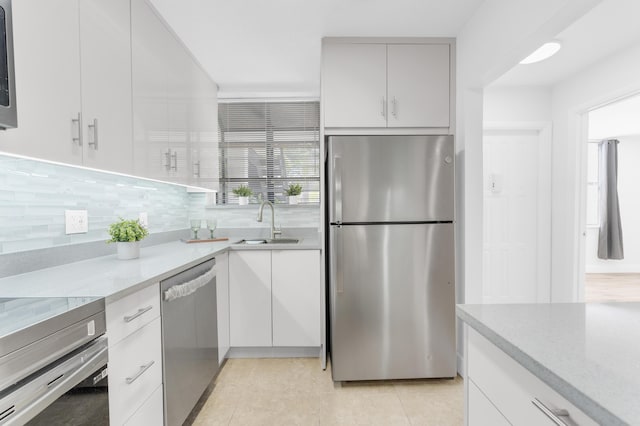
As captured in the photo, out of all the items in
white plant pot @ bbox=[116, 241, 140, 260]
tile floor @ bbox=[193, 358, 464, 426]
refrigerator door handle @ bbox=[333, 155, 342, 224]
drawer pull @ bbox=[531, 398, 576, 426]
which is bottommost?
tile floor @ bbox=[193, 358, 464, 426]

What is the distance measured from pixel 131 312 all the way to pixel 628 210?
25.9 ft

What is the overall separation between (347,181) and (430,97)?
36.4 inches

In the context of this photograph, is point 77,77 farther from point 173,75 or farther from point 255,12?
point 255,12

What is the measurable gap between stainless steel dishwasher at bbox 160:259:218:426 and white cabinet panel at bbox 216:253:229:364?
0.47 ft

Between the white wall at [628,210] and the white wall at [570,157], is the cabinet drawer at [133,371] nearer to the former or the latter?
the white wall at [570,157]

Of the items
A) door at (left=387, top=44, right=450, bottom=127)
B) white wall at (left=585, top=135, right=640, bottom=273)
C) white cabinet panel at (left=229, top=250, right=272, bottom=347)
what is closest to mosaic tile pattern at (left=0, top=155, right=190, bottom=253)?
white cabinet panel at (left=229, top=250, right=272, bottom=347)

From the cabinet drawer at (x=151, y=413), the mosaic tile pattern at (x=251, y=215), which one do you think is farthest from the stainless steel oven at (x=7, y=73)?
the mosaic tile pattern at (x=251, y=215)

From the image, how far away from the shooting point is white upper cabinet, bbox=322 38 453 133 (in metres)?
2.42

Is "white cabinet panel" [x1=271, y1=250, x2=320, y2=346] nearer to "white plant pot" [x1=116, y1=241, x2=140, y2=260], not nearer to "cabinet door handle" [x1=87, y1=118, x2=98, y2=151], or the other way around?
"white plant pot" [x1=116, y1=241, x2=140, y2=260]

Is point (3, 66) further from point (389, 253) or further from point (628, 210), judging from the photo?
point (628, 210)

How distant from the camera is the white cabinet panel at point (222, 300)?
238cm

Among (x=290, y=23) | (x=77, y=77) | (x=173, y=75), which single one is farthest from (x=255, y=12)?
(x=77, y=77)

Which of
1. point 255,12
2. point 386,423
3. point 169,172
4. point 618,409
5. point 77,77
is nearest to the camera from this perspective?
point 618,409

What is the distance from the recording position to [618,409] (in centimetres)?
45
